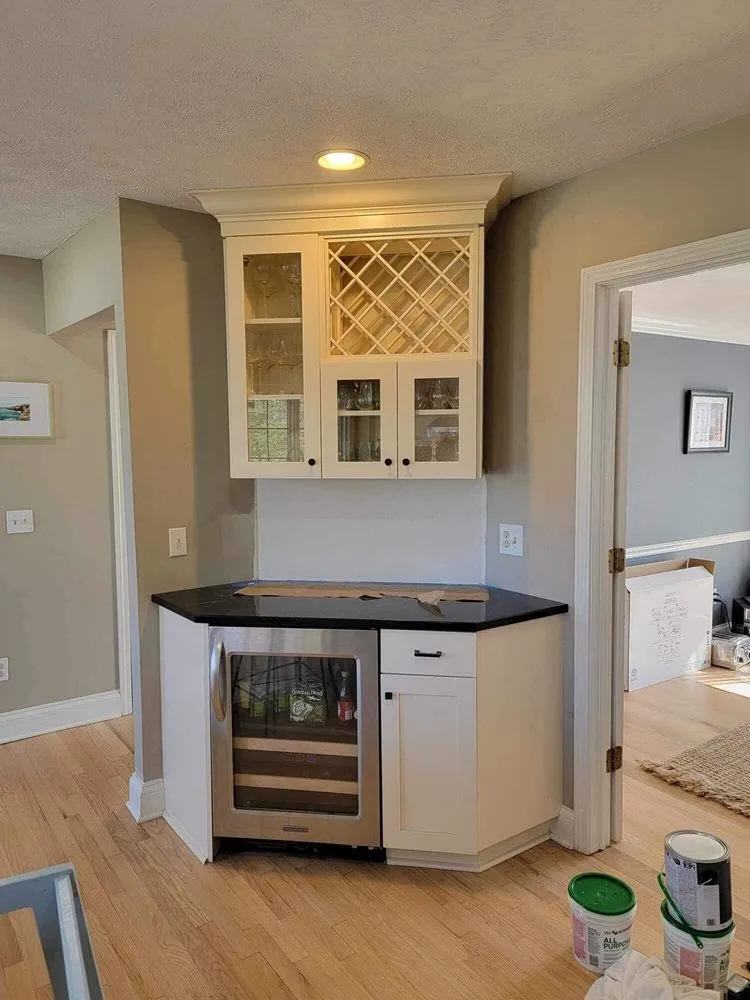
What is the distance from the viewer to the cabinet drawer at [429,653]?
233 centimetres

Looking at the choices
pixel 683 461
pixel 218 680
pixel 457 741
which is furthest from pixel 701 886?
pixel 683 461

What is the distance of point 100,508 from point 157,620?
1201 millimetres

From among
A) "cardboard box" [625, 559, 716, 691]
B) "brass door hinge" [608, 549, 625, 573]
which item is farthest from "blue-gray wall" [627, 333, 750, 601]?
"brass door hinge" [608, 549, 625, 573]

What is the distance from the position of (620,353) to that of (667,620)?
2.70 meters

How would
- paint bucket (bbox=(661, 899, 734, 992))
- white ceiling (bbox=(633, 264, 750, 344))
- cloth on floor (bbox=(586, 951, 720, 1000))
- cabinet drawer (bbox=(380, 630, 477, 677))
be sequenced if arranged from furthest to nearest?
white ceiling (bbox=(633, 264, 750, 344)) → cabinet drawer (bbox=(380, 630, 477, 677)) → paint bucket (bbox=(661, 899, 734, 992)) → cloth on floor (bbox=(586, 951, 720, 1000))

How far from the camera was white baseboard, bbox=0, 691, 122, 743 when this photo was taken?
3541 millimetres

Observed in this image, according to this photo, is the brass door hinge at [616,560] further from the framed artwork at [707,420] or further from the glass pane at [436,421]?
the framed artwork at [707,420]

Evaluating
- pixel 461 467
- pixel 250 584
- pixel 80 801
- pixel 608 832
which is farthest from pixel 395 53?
pixel 80 801

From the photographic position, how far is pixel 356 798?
2467mm

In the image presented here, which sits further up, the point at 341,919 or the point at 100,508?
the point at 100,508

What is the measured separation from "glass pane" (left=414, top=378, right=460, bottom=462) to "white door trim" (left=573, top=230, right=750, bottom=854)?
0.45 m

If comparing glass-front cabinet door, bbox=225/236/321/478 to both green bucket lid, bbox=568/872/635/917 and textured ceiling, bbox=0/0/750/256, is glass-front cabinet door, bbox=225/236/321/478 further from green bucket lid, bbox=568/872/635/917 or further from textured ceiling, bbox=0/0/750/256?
green bucket lid, bbox=568/872/635/917

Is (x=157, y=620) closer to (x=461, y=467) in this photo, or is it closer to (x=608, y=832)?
(x=461, y=467)

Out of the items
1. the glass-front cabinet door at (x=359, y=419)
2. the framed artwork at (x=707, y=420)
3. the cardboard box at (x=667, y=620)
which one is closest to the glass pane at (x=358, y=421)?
the glass-front cabinet door at (x=359, y=419)
